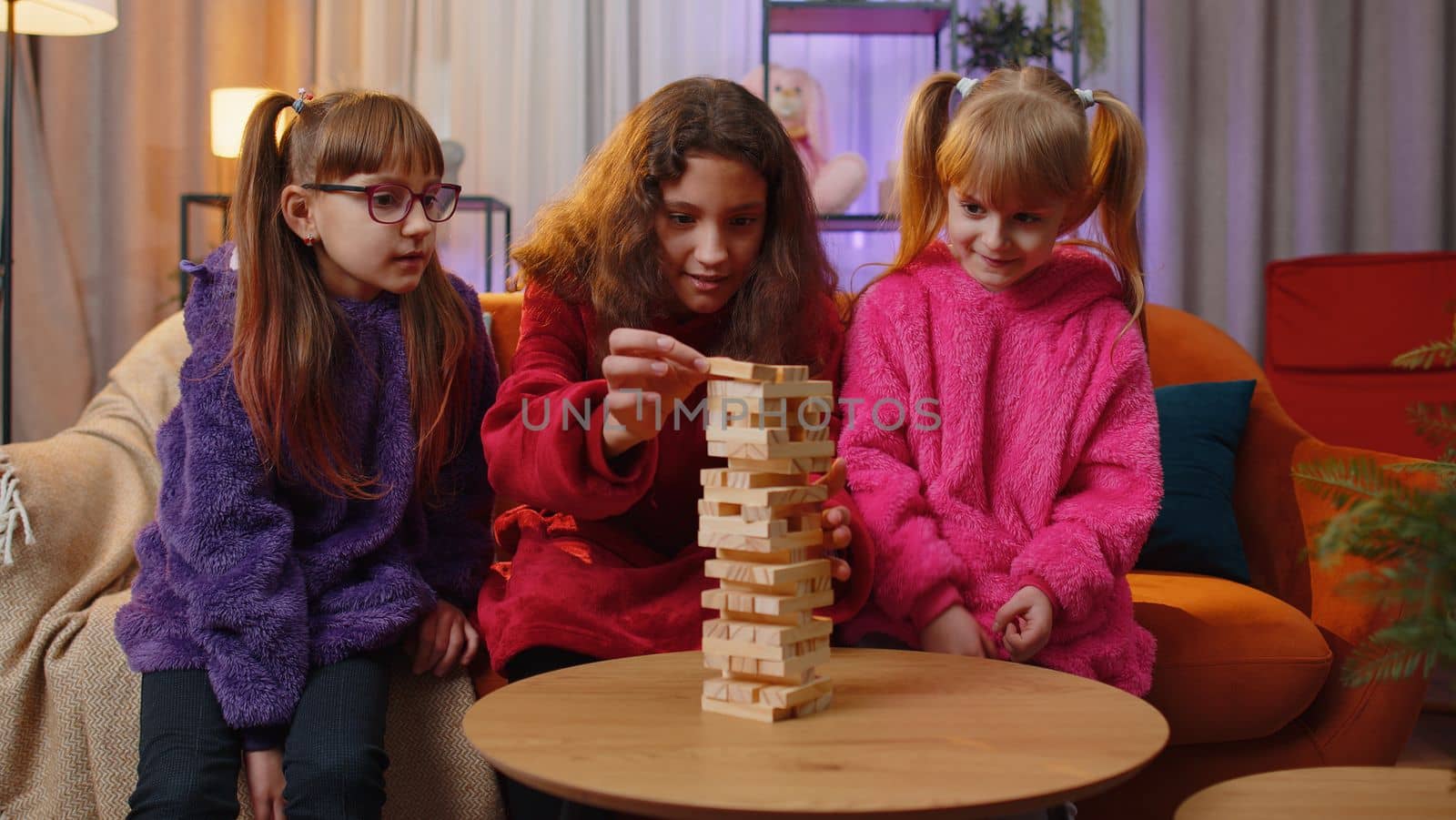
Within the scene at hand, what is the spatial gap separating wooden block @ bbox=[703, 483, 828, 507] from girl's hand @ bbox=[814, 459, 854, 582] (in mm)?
187

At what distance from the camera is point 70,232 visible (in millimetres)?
3447

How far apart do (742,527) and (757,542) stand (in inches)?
0.7

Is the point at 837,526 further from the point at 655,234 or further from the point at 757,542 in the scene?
the point at 655,234

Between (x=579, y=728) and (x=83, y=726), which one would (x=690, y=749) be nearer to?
(x=579, y=728)

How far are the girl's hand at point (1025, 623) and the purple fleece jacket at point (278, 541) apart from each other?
2.22ft

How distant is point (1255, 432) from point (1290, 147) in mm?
1860

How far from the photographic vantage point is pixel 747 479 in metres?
1.00

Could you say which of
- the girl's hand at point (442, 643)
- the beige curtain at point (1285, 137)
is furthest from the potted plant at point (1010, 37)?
the girl's hand at point (442, 643)

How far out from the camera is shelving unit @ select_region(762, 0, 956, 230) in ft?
10.8

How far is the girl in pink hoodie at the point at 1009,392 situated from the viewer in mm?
1417

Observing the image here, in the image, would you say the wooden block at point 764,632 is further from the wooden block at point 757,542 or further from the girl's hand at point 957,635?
the girl's hand at point 957,635

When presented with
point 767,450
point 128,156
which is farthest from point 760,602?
point 128,156

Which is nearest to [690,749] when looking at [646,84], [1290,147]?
[646,84]

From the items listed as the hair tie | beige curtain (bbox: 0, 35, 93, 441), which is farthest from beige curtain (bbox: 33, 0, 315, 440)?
the hair tie
